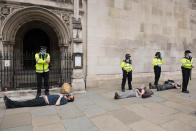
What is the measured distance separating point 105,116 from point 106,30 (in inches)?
179

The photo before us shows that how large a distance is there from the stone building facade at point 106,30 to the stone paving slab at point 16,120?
2638 millimetres

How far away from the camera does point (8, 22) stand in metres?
5.58

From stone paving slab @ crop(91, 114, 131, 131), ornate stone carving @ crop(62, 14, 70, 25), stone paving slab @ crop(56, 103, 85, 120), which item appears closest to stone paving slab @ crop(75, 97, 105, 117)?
stone paving slab @ crop(56, 103, 85, 120)

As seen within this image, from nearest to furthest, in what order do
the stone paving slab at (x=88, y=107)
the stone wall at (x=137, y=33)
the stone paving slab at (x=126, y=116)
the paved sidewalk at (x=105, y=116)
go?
the paved sidewalk at (x=105, y=116) < the stone paving slab at (x=126, y=116) < the stone paving slab at (x=88, y=107) < the stone wall at (x=137, y=33)

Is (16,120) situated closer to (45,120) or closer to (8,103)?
(45,120)

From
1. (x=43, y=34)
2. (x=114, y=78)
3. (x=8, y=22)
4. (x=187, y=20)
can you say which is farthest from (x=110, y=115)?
(x=187, y=20)

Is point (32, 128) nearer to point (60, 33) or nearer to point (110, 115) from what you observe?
point (110, 115)

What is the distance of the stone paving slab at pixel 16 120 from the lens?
10.4 feet

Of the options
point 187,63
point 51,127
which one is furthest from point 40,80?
point 187,63

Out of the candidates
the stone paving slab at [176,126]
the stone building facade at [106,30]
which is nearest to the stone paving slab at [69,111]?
the stone building facade at [106,30]

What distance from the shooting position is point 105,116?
368 centimetres

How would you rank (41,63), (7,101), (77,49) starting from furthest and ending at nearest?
(77,49) < (41,63) < (7,101)

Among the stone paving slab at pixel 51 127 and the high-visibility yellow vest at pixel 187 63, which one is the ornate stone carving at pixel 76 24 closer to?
Result: the stone paving slab at pixel 51 127

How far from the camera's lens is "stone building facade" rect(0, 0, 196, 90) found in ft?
19.5
